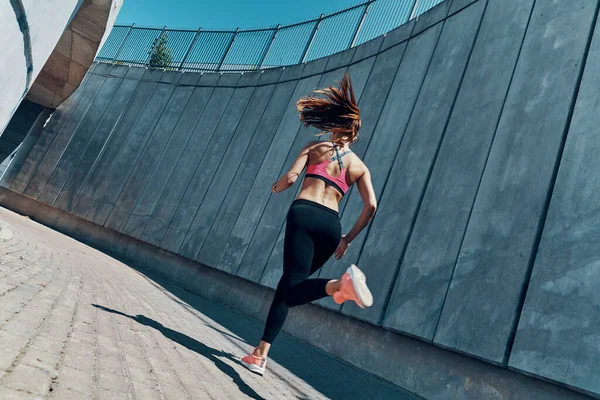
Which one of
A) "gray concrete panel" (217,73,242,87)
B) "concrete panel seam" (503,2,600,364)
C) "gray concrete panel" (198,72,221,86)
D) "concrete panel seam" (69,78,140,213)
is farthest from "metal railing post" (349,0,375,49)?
"concrete panel seam" (69,78,140,213)

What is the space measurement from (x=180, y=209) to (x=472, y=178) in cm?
805

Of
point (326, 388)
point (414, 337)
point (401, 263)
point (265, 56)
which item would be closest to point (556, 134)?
point (401, 263)

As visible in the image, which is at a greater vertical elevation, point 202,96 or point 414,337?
point 202,96

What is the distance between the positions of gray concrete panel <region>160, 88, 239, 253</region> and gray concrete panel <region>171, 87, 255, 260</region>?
34mm

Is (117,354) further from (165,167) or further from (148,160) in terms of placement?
(148,160)

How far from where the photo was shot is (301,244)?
122 inches

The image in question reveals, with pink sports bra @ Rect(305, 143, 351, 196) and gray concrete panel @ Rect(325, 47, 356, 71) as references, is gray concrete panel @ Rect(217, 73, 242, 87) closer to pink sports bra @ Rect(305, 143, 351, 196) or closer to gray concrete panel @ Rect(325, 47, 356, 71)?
gray concrete panel @ Rect(325, 47, 356, 71)

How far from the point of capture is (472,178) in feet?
17.3

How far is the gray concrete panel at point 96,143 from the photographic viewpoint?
14648 mm

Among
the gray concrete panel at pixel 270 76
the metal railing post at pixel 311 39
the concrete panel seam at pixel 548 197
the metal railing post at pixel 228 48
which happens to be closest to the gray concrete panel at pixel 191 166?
the gray concrete panel at pixel 270 76

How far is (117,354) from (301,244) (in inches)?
51.9

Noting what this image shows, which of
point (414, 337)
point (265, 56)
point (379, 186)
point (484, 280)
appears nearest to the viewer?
point (484, 280)

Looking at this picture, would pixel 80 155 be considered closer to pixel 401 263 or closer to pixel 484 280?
pixel 401 263

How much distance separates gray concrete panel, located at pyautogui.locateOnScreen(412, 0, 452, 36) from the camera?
7.31 m
